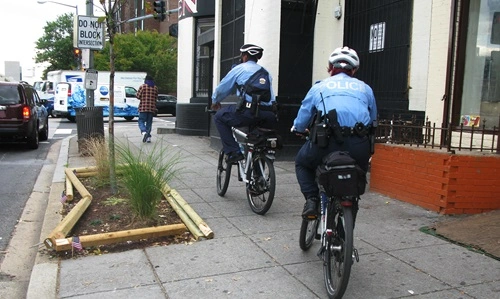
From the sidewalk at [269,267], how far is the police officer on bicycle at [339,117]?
2.21 feet

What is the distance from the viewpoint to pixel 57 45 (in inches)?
2419

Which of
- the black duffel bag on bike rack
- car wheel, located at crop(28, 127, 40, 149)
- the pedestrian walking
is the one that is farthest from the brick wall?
car wheel, located at crop(28, 127, 40, 149)

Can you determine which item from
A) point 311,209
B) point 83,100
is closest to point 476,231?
point 311,209

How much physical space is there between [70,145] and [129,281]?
1044 cm

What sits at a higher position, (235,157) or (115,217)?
(235,157)

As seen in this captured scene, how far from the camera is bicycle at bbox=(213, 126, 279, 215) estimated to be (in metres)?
5.55

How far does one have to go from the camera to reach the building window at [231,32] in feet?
35.8

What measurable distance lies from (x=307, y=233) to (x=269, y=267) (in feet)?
1.74

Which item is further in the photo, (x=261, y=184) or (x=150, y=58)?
(x=150, y=58)

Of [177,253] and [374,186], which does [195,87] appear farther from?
[177,253]

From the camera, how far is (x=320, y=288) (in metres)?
3.75

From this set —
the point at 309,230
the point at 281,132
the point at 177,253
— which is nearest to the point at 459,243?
the point at 309,230

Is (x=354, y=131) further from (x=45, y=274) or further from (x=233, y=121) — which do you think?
(x=45, y=274)

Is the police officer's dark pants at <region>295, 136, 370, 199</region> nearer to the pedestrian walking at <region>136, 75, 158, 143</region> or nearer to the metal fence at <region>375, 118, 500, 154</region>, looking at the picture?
the metal fence at <region>375, 118, 500, 154</region>
